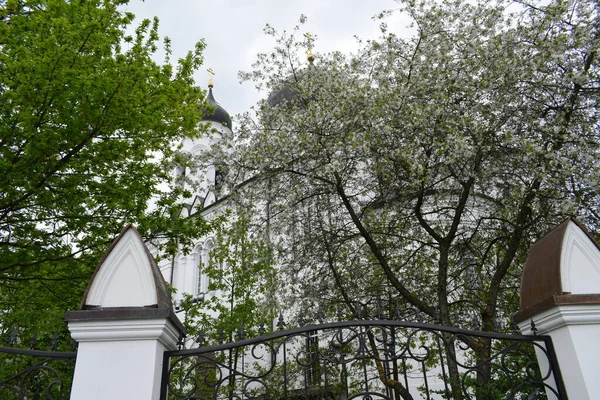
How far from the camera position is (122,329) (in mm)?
3152

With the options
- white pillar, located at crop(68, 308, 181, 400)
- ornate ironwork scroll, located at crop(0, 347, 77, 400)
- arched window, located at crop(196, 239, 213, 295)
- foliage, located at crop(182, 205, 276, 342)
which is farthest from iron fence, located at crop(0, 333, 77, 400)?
arched window, located at crop(196, 239, 213, 295)

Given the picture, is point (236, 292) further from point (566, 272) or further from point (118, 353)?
point (566, 272)

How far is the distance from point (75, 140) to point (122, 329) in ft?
15.4

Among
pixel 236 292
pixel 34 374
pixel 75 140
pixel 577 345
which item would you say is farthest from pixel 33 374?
pixel 577 345

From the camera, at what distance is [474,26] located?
26.2 feet

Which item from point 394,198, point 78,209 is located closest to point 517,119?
point 394,198

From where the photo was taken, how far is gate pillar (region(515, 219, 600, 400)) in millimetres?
3197

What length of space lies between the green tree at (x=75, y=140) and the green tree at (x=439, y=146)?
1.70 m

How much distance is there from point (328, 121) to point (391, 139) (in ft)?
3.63

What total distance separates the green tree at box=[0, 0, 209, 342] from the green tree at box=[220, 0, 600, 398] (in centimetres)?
170

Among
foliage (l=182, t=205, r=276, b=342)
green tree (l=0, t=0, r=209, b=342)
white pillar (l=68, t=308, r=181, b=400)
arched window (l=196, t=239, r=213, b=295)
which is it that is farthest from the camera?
arched window (l=196, t=239, r=213, b=295)

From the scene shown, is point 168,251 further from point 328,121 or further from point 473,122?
point 473,122

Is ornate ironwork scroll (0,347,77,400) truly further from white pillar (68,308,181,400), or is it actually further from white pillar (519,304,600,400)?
white pillar (519,304,600,400)

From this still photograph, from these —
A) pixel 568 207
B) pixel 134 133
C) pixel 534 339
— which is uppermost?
pixel 134 133
